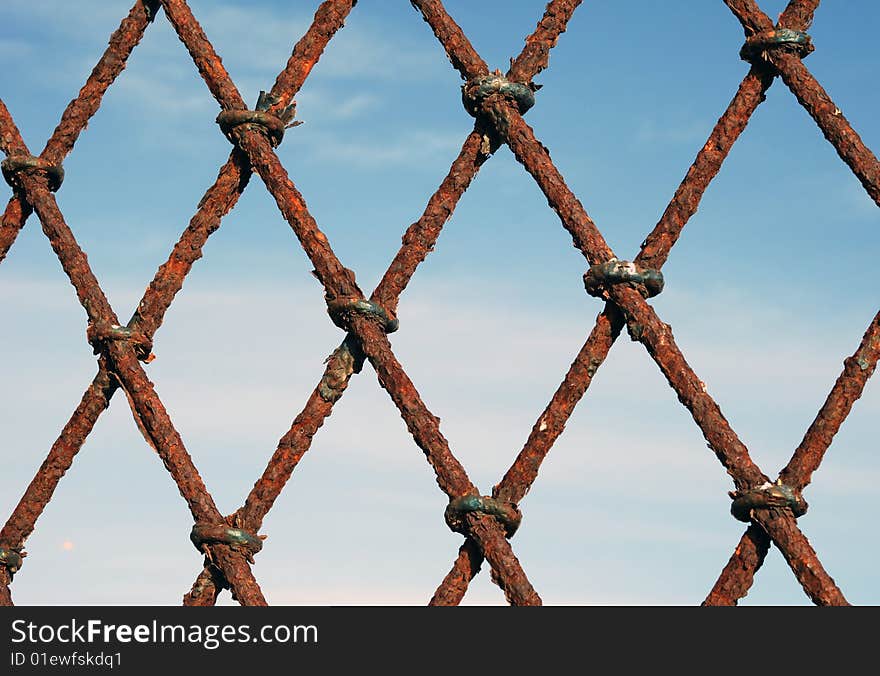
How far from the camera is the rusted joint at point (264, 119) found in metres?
3.11

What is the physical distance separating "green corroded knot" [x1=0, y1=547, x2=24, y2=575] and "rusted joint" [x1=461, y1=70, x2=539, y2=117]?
1.66m

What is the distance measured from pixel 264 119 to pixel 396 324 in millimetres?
648

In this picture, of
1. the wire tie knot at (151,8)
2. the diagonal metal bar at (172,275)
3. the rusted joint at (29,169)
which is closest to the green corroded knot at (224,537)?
the diagonal metal bar at (172,275)

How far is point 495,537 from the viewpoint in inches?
108

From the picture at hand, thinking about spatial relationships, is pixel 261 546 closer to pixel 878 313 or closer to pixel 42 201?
pixel 42 201

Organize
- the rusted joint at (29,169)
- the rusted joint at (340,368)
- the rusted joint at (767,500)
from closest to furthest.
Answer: the rusted joint at (767,500) → the rusted joint at (340,368) → the rusted joint at (29,169)

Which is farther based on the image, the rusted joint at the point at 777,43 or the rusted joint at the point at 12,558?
the rusted joint at the point at 12,558

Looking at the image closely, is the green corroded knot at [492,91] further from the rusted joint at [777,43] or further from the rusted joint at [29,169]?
the rusted joint at [29,169]

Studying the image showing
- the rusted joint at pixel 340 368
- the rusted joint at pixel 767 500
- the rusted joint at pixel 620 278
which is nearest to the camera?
the rusted joint at pixel 767 500

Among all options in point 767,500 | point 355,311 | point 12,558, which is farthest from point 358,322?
point 12,558

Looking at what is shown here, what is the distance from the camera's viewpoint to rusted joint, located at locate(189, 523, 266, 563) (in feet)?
9.46

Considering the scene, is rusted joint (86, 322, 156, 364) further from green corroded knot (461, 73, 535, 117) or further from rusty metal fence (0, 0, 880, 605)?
green corroded knot (461, 73, 535, 117)
